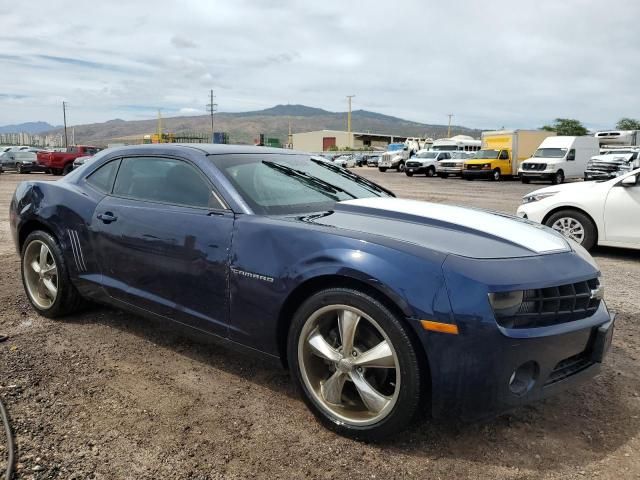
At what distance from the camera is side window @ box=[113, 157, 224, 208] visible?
319cm

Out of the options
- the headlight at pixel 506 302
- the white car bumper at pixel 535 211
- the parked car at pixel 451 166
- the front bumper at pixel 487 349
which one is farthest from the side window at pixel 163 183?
the parked car at pixel 451 166

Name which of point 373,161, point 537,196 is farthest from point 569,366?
point 373,161

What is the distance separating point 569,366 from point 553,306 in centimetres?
35

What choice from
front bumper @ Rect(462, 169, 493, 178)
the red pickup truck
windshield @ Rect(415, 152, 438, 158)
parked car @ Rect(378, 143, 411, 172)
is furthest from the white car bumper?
parked car @ Rect(378, 143, 411, 172)

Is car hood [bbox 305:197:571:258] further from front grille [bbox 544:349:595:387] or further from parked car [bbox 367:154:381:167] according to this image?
parked car [bbox 367:154:381:167]

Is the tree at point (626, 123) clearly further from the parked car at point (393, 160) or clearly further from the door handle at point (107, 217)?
the door handle at point (107, 217)

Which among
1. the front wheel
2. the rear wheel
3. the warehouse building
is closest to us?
the front wheel

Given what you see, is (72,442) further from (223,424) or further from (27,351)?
(27,351)

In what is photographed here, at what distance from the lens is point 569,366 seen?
2453mm

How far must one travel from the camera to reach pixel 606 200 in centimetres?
686

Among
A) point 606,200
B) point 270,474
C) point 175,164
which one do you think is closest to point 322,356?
point 270,474

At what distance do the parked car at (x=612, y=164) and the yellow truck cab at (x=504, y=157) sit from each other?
19.8 ft

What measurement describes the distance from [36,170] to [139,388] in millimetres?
29691

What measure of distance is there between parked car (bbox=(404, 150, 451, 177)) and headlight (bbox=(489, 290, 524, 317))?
31.7m
